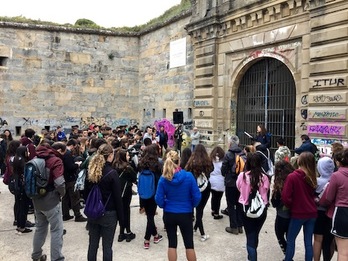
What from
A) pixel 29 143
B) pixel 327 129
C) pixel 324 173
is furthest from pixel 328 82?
pixel 29 143

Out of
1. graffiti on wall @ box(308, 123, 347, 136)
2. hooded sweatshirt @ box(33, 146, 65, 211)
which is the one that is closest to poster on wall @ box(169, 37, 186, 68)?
graffiti on wall @ box(308, 123, 347, 136)

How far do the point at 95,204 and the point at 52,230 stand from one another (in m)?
1.05

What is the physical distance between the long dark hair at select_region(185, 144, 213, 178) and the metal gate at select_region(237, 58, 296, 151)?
250 inches

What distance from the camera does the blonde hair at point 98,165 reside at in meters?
4.41

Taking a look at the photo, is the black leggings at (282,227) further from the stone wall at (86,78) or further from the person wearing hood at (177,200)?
the stone wall at (86,78)

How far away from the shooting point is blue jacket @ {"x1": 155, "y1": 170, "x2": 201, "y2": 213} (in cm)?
461

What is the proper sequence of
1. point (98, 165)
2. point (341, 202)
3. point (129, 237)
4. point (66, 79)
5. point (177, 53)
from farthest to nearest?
1. point (66, 79)
2. point (177, 53)
3. point (129, 237)
4. point (98, 165)
5. point (341, 202)

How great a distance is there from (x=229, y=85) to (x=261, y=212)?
9.71 metres

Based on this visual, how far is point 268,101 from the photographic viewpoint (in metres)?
12.8

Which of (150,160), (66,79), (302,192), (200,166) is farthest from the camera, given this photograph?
(66,79)

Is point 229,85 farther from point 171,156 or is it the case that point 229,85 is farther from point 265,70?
point 171,156

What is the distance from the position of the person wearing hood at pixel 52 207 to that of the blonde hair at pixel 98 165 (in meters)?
0.72

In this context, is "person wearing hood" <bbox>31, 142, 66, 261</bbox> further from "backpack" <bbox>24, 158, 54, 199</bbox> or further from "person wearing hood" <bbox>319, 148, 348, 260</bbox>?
"person wearing hood" <bbox>319, 148, 348, 260</bbox>

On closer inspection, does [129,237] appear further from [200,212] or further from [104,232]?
[104,232]
